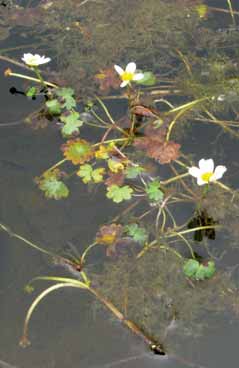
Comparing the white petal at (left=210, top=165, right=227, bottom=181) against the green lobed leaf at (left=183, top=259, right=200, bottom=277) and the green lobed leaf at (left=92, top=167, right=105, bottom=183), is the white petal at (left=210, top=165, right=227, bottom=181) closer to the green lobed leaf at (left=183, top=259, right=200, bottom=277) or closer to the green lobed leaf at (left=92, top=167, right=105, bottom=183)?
the green lobed leaf at (left=183, top=259, right=200, bottom=277)

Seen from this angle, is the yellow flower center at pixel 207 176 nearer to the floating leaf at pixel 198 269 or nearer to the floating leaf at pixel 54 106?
the floating leaf at pixel 198 269

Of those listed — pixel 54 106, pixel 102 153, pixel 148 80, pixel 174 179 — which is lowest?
pixel 174 179

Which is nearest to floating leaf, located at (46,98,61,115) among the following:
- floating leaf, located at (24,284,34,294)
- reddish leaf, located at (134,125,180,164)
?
reddish leaf, located at (134,125,180,164)

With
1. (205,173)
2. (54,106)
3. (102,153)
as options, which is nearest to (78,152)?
(102,153)

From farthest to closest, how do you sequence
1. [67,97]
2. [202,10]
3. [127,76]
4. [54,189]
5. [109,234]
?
[202,10], [67,97], [127,76], [54,189], [109,234]

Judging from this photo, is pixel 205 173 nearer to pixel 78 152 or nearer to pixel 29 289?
pixel 78 152

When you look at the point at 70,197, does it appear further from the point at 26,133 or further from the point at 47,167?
the point at 26,133
